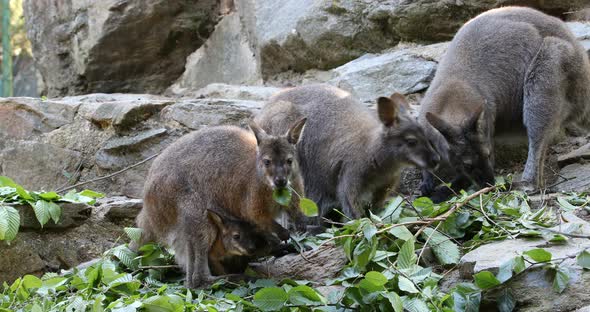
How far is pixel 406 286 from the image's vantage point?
5.08m

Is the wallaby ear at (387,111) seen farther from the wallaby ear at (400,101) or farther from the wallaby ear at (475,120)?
the wallaby ear at (475,120)

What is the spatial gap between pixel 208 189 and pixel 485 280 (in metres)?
2.09

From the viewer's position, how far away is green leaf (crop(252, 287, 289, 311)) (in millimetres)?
5207

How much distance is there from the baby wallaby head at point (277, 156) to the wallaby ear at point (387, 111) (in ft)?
2.27

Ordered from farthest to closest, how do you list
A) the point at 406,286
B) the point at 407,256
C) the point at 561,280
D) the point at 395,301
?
the point at 407,256
the point at 406,286
the point at 395,301
the point at 561,280

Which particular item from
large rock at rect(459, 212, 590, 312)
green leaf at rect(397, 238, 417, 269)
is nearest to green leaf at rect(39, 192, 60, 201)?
green leaf at rect(397, 238, 417, 269)

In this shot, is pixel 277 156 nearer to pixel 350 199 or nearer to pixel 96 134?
pixel 350 199

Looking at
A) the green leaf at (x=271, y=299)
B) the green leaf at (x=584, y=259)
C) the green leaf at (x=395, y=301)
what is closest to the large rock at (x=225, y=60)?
the green leaf at (x=271, y=299)

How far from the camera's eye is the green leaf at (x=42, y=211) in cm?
653

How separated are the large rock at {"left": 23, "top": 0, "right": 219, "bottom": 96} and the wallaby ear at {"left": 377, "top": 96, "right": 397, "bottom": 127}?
122 inches

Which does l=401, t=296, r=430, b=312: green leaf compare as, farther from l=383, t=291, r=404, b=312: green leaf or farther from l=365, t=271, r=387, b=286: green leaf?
l=365, t=271, r=387, b=286: green leaf

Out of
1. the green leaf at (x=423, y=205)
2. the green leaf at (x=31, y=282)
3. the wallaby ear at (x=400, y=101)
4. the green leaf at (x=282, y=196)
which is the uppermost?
the wallaby ear at (x=400, y=101)

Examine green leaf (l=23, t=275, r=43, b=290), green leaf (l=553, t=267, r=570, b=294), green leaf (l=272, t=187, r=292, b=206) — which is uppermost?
green leaf (l=272, t=187, r=292, b=206)

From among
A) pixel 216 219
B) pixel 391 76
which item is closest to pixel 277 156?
pixel 216 219
